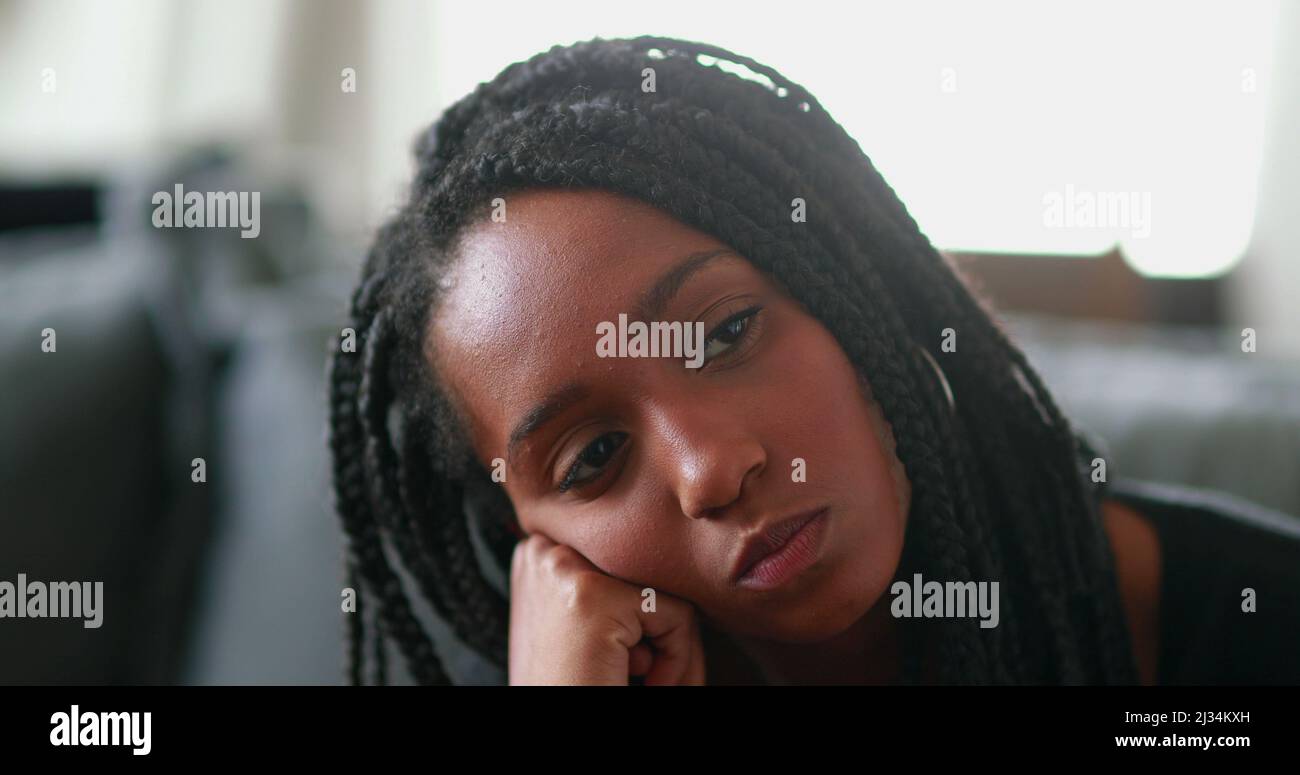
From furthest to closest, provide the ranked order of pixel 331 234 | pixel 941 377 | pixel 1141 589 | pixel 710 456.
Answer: pixel 331 234 < pixel 1141 589 < pixel 941 377 < pixel 710 456

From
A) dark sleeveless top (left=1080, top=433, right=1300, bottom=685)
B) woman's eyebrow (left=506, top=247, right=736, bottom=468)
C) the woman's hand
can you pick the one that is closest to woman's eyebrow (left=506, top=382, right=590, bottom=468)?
woman's eyebrow (left=506, top=247, right=736, bottom=468)

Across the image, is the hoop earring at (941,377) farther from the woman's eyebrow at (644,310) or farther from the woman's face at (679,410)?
the woman's eyebrow at (644,310)

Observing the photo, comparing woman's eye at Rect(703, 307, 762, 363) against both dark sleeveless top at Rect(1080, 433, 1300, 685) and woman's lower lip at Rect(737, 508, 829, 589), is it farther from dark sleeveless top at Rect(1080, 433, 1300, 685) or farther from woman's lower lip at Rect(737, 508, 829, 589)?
dark sleeveless top at Rect(1080, 433, 1300, 685)

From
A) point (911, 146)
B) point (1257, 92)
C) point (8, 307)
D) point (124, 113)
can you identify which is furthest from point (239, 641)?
point (1257, 92)

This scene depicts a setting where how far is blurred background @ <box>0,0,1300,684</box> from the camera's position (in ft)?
→ 3.74

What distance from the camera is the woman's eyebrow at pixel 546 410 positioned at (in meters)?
0.67

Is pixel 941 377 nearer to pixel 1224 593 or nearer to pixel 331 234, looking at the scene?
pixel 1224 593

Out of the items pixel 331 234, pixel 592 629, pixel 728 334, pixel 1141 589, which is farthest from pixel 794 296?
pixel 331 234

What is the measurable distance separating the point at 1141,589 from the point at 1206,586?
5 centimetres

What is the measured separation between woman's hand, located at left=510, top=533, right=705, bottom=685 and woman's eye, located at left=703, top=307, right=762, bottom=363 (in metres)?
0.19

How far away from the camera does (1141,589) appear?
0.87 m

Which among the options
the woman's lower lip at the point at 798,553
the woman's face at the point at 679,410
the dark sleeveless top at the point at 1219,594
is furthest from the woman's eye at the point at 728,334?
the dark sleeveless top at the point at 1219,594

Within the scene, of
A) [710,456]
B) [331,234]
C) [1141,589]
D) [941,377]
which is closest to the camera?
[710,456]

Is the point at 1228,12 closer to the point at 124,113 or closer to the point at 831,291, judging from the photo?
the point at 831,291
